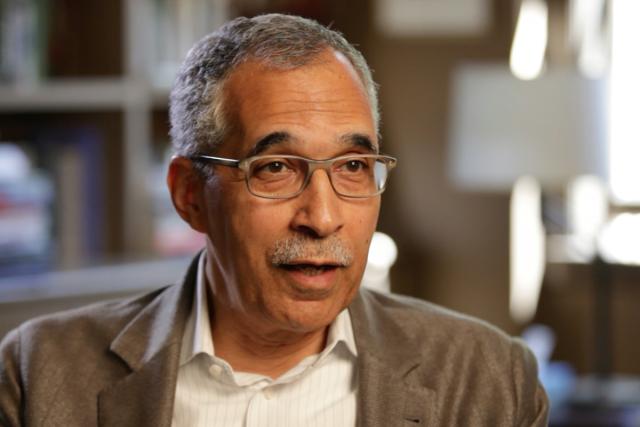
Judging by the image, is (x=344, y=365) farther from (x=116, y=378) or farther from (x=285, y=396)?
(x=116, y=378)

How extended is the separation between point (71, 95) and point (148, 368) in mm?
1769

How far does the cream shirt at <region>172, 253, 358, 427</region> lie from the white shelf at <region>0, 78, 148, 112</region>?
1.70 meters

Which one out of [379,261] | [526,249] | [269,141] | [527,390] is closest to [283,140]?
[269,141]

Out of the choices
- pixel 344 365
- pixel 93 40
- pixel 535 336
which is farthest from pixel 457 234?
pixel 344 365

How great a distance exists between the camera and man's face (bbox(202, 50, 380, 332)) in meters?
1.55

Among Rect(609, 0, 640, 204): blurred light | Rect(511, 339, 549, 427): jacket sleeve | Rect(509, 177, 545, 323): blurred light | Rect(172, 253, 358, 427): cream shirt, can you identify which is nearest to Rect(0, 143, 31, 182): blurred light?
Rect(172, 253, 358, 427): cream shirt

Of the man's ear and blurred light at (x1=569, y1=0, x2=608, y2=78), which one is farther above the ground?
blurred light at (x1=569, y1=0, x2=608, y2=78)

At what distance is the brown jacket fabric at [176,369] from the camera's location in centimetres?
165

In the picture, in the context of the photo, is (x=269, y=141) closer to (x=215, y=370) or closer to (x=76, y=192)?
(x=215, y=370)

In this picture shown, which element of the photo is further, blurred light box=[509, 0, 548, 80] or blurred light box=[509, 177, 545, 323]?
blurred light box=[509, 177, 545, 323]

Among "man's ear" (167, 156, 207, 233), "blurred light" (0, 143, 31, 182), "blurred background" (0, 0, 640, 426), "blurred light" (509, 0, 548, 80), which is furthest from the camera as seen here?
"blurred light" (509, 0, 548, 80)

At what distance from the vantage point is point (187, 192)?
178 centimetres

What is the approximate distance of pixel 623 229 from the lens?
4.24 metres

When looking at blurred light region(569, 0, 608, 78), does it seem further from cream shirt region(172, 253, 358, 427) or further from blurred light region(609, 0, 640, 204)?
cream shirt region(172, 253, 358, 427)
